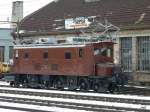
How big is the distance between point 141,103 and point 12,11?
49.3 metres

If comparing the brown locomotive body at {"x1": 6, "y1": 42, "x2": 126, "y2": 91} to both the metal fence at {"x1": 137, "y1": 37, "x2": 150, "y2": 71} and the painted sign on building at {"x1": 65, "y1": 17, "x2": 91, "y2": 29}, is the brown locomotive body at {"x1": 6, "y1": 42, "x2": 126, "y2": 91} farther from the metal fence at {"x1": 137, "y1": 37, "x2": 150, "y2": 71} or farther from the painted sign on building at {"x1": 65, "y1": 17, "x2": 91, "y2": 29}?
the painted sign on building at {"x1": 65, "y1": 17, "x2": 91, "y2": 29}

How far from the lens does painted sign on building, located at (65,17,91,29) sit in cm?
4481

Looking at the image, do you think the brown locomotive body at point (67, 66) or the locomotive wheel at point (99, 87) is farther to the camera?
the brown locomotive body at point (67, 66)

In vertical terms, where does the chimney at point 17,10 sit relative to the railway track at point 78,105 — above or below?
above

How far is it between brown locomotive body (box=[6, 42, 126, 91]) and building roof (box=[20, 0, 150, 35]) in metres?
9.25

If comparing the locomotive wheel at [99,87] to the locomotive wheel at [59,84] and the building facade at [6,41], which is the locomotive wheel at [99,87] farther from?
the building facade at [6,41]

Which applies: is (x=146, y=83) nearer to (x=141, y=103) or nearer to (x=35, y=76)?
(x=35, y=76)

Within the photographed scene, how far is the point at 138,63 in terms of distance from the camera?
39.1m

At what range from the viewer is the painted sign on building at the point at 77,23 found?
44.8m

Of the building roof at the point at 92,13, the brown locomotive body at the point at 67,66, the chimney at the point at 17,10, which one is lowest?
the brown locomotive body at the point at 67,66

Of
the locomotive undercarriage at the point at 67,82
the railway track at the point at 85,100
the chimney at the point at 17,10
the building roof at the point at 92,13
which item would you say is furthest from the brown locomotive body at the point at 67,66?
the chimney at the point at 17,10

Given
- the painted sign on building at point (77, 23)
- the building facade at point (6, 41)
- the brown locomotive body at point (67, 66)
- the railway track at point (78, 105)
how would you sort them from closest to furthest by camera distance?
the railway track at point (78, 105), the brown locomotive body at point (67, 66), the painted sign on building at point (77, 23), the building facade at point (6, 41)

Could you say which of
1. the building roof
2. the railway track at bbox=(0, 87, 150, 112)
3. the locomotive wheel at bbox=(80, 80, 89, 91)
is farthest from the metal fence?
the railway track at bbox=(0, 87, 150, 112)

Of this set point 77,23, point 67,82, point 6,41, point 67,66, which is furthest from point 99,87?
point 6,41
